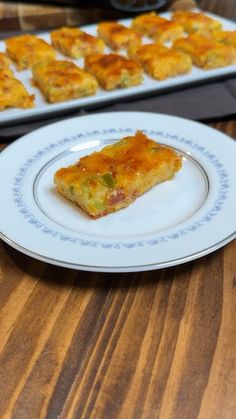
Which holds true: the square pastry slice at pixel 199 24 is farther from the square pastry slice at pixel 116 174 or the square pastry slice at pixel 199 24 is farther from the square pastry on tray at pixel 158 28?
the square pastry slice at pixel 116 174

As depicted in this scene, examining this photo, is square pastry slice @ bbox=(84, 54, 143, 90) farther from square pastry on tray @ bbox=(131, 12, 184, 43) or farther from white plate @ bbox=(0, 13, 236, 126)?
square pastry on tray @ bbox=(131, 12, 184, 43)

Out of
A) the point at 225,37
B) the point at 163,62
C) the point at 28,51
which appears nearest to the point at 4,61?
the point at 28,51

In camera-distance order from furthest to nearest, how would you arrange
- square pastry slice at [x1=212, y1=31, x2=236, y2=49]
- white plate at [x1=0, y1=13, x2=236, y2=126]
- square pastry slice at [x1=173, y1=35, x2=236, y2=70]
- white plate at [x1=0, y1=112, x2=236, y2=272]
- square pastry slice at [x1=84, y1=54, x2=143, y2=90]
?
square pastry slice at [x1=212, y1=31, x2=236, y2=49]
square pastry slice at [x1=173, y1=35, x2=236, y2=70]
square pastry slice at [x1=84, y1=54, x2=143, y2=90]
white plate at [x1=0, y1=13, x2=236, y2=126]
white plate at [x1=0, y1=112, x2=236, y2=272]

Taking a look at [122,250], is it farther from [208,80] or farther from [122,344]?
[208,80]

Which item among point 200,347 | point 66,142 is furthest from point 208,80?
point 200,347

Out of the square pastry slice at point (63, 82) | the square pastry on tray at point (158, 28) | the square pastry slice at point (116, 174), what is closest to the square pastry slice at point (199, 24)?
the square pastry on tray at point (158, 28)

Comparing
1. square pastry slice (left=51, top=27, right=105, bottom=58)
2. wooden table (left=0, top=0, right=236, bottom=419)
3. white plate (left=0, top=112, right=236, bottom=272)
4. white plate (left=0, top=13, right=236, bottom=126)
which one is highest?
white plate (left=0, top=112, right=236, bottom=272)

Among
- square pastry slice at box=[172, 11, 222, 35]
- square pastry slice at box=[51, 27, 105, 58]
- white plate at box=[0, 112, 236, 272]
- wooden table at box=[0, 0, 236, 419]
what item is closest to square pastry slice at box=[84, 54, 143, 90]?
square pastry slice at box=[51, 27, 105, 58]
